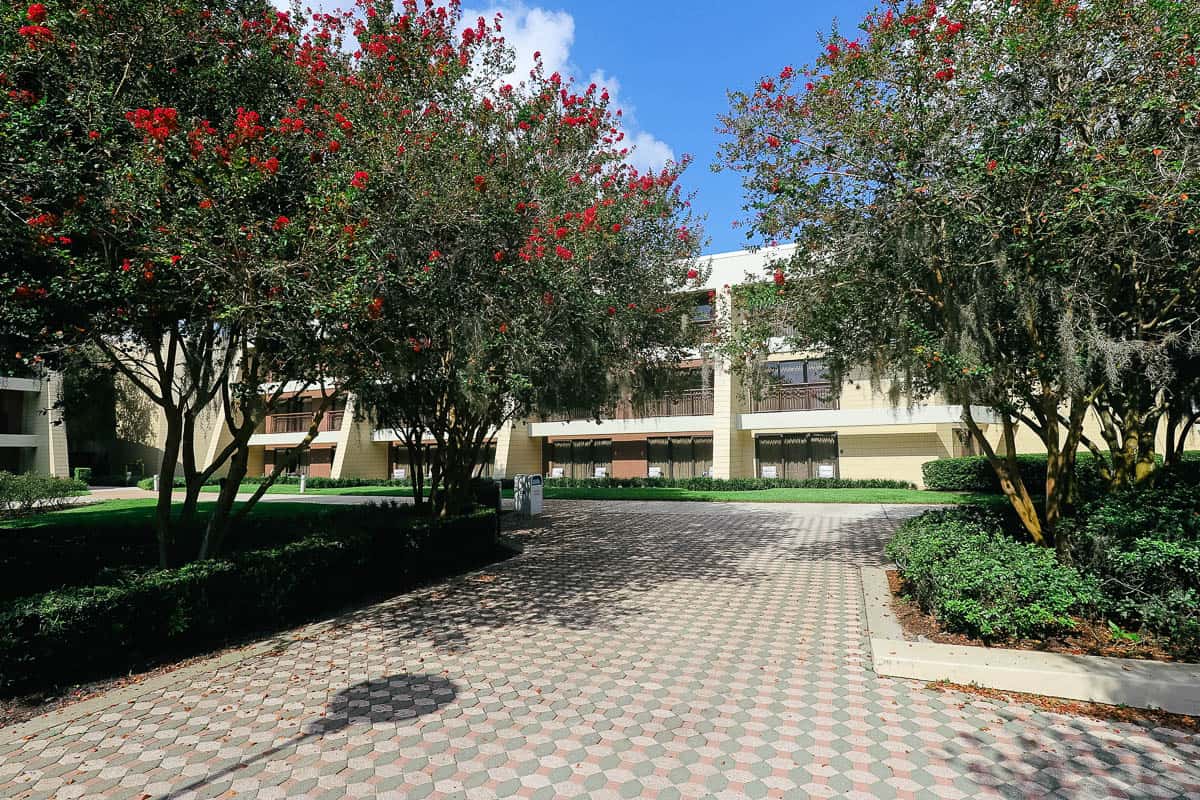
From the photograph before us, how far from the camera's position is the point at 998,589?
589 cm

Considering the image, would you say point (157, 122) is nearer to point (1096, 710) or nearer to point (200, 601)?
point (200, 601)

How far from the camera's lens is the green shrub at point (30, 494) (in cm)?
2003

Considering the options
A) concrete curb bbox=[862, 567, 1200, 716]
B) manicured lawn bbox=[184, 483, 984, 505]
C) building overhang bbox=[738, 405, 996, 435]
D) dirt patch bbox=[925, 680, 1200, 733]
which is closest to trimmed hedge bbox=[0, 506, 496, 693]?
concrete curb bbox=[862, 567, 1200, 716]

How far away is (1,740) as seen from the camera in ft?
14.1

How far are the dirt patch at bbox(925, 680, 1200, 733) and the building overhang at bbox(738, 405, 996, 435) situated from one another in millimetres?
19819

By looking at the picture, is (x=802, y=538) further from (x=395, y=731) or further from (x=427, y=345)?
(x=395, y=731)

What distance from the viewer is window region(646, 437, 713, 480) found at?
96.5 feet

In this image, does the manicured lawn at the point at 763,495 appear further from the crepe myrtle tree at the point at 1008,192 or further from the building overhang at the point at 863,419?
the crepe myrtle tree at the point at 1008,192

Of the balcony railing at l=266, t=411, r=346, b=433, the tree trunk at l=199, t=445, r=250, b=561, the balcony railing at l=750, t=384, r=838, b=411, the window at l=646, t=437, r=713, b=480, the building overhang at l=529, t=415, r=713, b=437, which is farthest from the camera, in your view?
the balcony railing at l=266, t=411, r=346, b=433

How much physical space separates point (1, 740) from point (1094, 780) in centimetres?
670

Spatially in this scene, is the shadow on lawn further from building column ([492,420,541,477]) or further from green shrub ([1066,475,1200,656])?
building column ([492,420,541,477])

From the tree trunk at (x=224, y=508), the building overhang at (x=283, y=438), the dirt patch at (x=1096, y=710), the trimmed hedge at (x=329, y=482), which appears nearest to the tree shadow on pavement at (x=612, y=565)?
the tree trunk at (x=224, y=508)

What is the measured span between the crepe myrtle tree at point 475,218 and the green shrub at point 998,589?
4697 mm

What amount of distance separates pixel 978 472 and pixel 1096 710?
1969 cm
